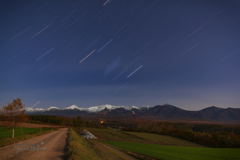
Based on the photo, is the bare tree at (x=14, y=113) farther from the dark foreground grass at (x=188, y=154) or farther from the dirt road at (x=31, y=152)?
the dark foreground grass at (x=188, y=154)

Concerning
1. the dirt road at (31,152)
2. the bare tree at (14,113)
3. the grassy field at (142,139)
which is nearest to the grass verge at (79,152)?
the dirt road at (31,152)

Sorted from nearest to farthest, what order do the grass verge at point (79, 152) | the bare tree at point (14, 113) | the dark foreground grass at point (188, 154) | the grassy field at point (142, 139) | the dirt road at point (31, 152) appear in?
1. the dirt road at point (31, 152)
2. the grass verge at point (79, 152)
3. the dark foreground grass at point (188, 154)
4. the bare tree at point (14, 113)
5. the grassy field at point (142, 139)

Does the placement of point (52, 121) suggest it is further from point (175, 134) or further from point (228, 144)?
point (228, 144)

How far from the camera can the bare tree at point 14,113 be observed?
114 ft

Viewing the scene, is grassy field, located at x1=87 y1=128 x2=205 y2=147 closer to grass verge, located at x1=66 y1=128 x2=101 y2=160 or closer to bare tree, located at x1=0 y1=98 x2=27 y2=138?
bare tree, located at x1=0 y1=98 x2=27 y2=138

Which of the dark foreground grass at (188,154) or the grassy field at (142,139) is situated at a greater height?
the dark foreground grass at (188,154)

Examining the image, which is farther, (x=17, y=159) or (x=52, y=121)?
(x=52, y=121)

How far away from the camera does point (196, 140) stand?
288ft

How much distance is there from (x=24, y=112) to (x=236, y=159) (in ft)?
161

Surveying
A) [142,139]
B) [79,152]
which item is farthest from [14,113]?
[142,139]

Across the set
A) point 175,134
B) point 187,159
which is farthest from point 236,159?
point 175,134

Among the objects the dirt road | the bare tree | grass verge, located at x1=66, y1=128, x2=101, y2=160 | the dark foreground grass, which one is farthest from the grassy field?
the dirt road

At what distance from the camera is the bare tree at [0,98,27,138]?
3484 cm

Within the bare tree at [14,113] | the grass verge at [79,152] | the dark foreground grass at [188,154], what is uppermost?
the bare tree at [14,113]
